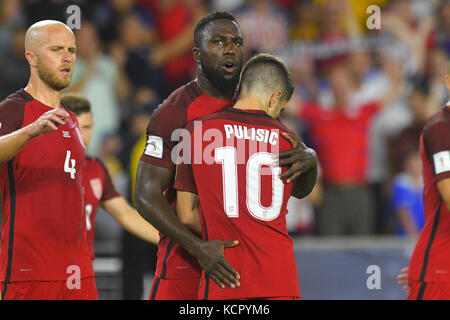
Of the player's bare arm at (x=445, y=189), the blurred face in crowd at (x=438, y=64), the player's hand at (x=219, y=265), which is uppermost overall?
the blurred face in crowd at (x=438, y=64)

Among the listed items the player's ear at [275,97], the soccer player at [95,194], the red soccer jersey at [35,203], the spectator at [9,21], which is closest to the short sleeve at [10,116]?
the red soccer jersey at [35,203]

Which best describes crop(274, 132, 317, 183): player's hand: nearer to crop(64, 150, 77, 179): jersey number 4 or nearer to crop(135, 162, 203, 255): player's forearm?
crop(135, 162, 203, 255): player's forearm

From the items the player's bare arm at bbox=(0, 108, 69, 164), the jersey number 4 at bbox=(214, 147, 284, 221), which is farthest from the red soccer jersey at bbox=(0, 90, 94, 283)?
the jersey number 4 at bbox=(214, 147, 284, 221)

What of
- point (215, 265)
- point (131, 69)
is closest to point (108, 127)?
point (131, 69)

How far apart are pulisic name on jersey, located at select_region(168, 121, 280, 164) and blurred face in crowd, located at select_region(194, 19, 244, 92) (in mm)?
417

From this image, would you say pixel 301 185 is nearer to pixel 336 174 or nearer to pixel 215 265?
pixel 215 265

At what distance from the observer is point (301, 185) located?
3961 mm

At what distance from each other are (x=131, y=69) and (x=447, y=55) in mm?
3716

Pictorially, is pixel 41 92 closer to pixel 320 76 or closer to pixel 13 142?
pixel 13 142

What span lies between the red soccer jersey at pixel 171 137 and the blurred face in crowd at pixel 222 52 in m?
0.15

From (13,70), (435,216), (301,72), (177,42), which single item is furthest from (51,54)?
(177,42)

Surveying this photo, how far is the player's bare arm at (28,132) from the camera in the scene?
3699mm

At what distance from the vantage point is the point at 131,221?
5207 millimetres

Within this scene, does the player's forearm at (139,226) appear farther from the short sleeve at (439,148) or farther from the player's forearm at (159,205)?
the short sleeve at (439,148)
